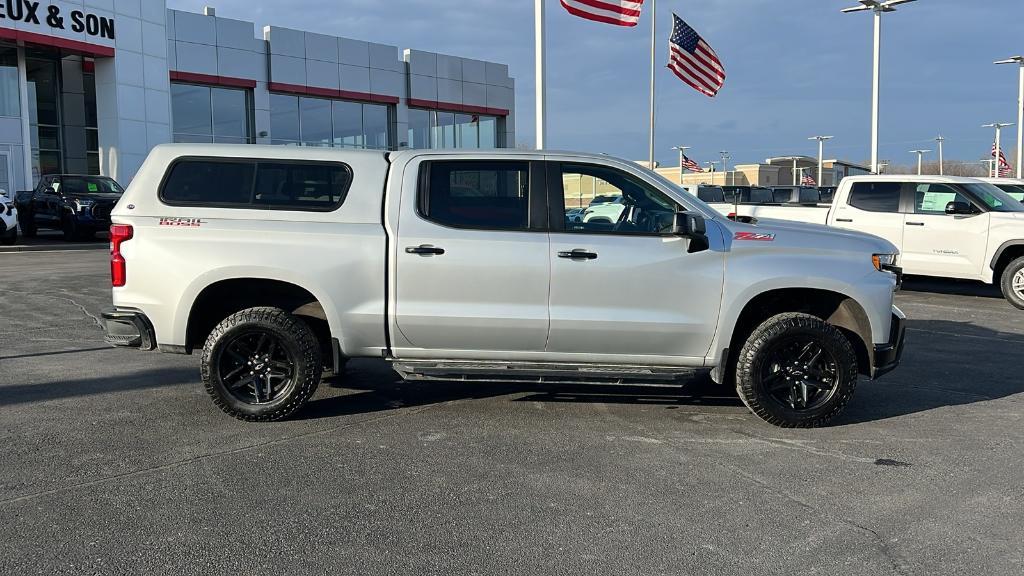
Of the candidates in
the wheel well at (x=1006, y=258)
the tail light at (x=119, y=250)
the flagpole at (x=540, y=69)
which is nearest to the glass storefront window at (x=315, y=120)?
the flagpole at (x=540, y=69)

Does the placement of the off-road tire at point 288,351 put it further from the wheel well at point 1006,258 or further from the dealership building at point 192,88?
the dealership building at point 192,88

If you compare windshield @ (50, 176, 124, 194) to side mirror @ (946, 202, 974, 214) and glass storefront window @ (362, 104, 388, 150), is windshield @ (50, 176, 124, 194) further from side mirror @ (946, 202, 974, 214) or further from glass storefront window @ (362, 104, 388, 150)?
side mirror @ (946, 202, 974, 214)

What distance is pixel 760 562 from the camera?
373 cm

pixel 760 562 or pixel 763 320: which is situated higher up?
pixel 763 320

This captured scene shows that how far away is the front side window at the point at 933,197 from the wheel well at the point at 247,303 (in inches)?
393

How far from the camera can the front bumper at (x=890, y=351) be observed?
585 centimetres

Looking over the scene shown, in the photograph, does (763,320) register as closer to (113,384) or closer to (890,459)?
(890,459)

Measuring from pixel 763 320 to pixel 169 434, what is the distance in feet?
14.0

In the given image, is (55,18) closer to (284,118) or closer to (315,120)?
(284,118)

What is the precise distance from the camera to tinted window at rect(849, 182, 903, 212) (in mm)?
12852

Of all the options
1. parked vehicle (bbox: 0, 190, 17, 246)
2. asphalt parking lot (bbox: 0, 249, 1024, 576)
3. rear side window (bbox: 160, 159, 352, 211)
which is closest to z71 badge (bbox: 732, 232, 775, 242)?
asphalt parking lot (bbox: 0, 249, 1024, 576)

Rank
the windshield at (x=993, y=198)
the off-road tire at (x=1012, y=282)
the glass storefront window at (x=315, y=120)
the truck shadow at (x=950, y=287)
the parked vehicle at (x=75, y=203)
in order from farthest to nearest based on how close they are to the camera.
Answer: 1. the glass storefront window at (x=315, y=120)
2. the parked vehicle at (x=75, y=203)
3. the truck shadow at (x=950, y=287)
4. the windshield at (x=993, y=198)
5. the off-road tire at (x=1012, y=282)

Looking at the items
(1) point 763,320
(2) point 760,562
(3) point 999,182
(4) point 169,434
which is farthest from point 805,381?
(3) point 999,182

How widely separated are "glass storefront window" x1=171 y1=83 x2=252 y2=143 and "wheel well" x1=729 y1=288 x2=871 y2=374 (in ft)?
103
